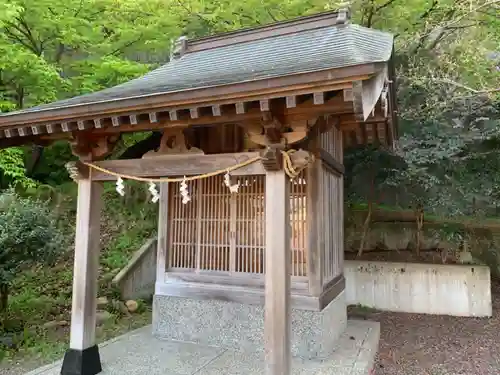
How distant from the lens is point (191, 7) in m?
9.45

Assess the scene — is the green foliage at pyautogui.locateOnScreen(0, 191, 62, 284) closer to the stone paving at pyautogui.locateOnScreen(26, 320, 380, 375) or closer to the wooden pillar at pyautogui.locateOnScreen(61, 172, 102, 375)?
the stone paving at pyautogui.locateOnScreen(26, 320, 380, 375)

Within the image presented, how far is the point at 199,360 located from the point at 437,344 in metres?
3.83

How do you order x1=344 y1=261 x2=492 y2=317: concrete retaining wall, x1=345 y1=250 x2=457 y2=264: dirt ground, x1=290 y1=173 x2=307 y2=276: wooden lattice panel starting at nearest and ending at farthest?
x1=290 y1=173 x2=307 y2=276: wooden lattice panel → x1=344 y1=261 x2=492 y2=317: concrete retaining wall → x1=345 y1=250 x2=457 y2=264: dirt ground

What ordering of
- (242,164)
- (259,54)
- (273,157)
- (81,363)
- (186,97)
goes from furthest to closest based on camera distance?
1. (259,54)
2. (81,363)
3. (242,164)
4. (273,157)
5. (186,97)

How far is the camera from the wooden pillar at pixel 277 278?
3412 millimetres

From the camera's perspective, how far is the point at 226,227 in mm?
5383

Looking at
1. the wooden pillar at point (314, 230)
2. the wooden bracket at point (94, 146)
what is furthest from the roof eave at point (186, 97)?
the wooden pillar at point (314, 230)

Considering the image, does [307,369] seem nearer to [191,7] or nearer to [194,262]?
[194,262]

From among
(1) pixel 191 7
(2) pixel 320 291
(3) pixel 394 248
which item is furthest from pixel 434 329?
(1) pixel 191 7

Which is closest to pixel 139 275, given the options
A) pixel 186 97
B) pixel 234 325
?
pixel 234 325

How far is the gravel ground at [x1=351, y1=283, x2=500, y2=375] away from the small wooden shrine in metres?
0.97

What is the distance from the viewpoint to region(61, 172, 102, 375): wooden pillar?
14.1ft

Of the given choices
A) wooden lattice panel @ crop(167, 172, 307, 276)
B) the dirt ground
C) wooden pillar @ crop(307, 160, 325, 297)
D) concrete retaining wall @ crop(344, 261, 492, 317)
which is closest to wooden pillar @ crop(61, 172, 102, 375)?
wooden lattice panel @ crop(167, 172, 307, 276)

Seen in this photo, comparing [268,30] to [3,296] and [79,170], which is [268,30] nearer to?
[79,170]
